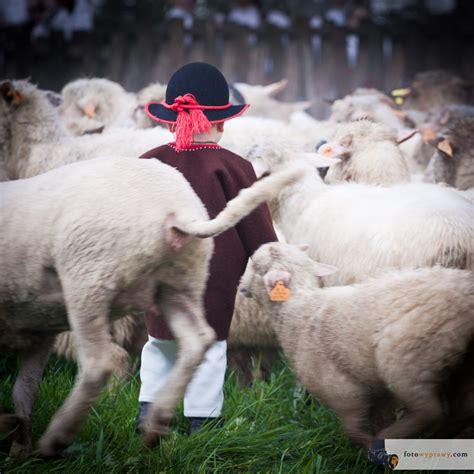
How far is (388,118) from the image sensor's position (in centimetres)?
510

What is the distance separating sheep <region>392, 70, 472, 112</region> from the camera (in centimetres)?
593

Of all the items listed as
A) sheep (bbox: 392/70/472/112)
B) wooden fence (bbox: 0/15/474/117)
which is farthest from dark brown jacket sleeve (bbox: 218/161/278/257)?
sheep (bbox: 392/70/472/112)

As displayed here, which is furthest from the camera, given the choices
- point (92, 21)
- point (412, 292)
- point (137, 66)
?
point (137, 66)

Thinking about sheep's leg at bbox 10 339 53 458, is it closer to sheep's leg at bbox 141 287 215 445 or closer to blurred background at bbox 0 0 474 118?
sheep's leg at bbox 141 287 215 445

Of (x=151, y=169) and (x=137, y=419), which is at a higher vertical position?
(x=151, y=169)

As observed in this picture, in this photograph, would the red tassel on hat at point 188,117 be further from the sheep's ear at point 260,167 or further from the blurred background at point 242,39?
the blurred background at point 242,39

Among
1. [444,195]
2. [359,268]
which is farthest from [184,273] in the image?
[444,195]

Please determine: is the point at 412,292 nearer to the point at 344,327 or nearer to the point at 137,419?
the point at 344,327

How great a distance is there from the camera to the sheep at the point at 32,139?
3.43m

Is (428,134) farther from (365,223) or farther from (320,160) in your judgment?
(365,223)

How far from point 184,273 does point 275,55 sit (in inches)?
128

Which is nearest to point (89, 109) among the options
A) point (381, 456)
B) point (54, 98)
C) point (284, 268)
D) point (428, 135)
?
point (54, 98)

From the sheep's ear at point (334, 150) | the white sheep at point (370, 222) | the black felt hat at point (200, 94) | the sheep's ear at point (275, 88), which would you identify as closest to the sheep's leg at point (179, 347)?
the black felt hat at point (200, 94)

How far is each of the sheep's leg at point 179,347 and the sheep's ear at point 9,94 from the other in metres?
1.55
